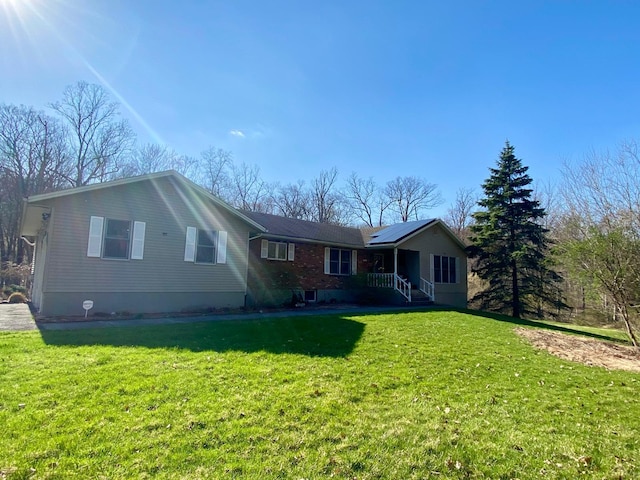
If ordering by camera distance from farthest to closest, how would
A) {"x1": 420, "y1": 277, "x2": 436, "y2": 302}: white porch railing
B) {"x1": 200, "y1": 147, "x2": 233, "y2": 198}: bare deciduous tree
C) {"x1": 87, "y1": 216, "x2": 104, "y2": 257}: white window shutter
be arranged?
{"x1": 200, "y1": 147, "x2": 233, "y2": 198}: bare deciduous tree < {"x1": 420, "y1": 277, "x2": 436, "y2": 302}: white porch railing < {"x1": 87, "y1": 216, "x2": 104, "y2": 257}: white window shutter

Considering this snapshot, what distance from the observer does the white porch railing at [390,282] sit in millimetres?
18031

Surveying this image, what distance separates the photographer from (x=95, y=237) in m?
11.0

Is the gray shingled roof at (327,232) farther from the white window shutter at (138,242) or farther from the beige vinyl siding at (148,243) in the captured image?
the white window shutter at (138,242)

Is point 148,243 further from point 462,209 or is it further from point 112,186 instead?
point 462,209

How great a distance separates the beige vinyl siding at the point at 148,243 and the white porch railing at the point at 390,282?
7604 mm

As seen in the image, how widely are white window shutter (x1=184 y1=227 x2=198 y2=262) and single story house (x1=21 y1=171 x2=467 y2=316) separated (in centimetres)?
4

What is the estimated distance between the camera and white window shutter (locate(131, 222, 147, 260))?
38.3ft

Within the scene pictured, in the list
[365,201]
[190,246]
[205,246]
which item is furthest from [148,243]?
[365,201]

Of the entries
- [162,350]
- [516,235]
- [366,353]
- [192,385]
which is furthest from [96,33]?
[516,235]

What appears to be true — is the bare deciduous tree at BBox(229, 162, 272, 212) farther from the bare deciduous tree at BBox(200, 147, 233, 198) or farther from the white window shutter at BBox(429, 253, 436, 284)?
the white window shutter at BBox(429, 253, 436, 284)

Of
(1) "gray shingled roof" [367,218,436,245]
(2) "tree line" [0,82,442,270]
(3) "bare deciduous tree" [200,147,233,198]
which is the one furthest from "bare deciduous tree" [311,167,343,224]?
(1) "gray shingled roof" [367,218,436,245]

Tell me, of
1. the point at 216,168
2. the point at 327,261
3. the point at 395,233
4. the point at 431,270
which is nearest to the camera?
the point at 327,261

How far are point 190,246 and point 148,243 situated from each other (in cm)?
141

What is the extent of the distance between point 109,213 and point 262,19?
7.47 metres
